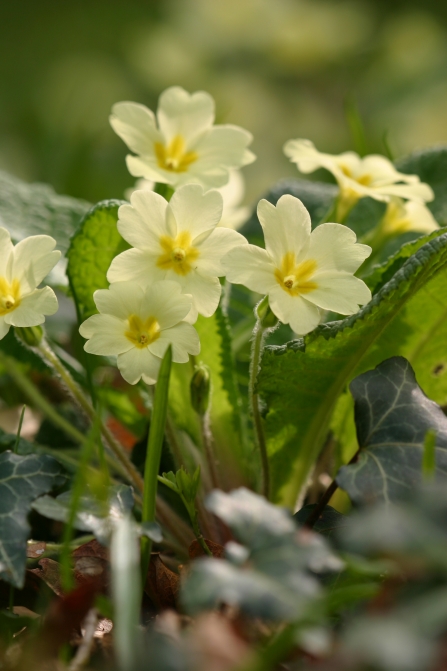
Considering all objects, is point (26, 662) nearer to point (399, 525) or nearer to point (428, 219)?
point (399, 525)

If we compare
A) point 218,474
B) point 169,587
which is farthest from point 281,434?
point 169,587

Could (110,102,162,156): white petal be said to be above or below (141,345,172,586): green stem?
above

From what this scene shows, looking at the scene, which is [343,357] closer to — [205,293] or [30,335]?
[205,293]

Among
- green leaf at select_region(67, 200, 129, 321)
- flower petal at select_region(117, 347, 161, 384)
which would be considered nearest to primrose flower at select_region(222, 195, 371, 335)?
flower petal at select_region(117, 347, 161, 384)

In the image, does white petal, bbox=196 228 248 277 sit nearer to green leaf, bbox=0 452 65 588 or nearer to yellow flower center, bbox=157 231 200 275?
yellow flower center, bbox=157 231 200 275

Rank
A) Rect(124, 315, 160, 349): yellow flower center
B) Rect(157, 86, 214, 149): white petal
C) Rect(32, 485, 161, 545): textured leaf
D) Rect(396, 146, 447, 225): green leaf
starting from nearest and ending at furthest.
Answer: Rect(32, 485, 161, 545): textured leaf → Rect(124, 315, 160, 349): yellow flower center → Rect(157, 86, 214, 149): white petal → Rect(396, 146, 447, 225): green leaf
